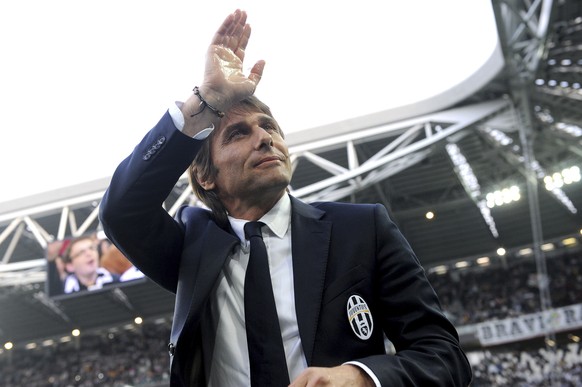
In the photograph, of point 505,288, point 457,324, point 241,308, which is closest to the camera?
point 241,308

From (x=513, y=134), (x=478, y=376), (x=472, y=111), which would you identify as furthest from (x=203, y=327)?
(x=478, y=376)

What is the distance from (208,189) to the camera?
1.73 metres

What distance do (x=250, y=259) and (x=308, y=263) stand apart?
5.4 inches

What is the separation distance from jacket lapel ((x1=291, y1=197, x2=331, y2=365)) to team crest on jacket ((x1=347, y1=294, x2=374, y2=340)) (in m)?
0.07

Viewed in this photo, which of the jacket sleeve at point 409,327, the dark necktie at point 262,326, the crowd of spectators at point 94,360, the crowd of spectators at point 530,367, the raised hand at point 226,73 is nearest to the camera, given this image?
the jacket sleeve at point 409,327

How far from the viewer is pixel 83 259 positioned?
44.9 ft

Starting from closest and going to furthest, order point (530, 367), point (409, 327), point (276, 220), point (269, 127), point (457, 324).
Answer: point (409, 327), point (276, 220), point (269, 127), point (530, 367), point (457, 324)

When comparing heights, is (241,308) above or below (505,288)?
above

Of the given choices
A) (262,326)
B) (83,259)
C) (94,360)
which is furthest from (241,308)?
(94,360)

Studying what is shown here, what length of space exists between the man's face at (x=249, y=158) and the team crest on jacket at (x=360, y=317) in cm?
36

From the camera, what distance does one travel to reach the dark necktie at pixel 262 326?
1.34 m

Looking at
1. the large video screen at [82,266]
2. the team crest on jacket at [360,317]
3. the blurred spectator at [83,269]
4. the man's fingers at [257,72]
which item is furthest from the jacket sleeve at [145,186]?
the blurred spectator at [83,269]

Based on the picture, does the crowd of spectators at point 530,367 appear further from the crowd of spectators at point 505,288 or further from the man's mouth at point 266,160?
the man's mouth at point 266,160

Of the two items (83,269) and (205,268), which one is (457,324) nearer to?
(83,269)
